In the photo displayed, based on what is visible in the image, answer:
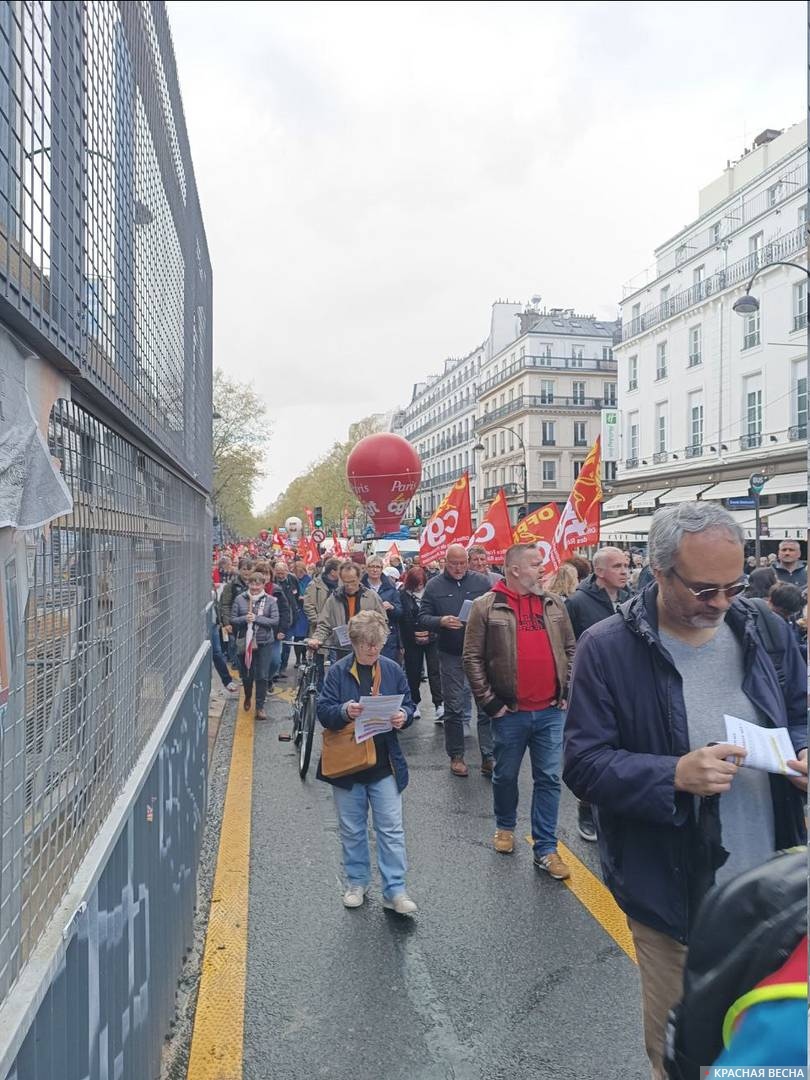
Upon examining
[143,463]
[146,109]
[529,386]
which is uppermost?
[529,386]

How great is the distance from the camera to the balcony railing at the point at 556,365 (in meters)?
64.7

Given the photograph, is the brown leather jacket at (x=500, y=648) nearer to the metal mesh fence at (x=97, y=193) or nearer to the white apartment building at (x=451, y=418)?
the metal mesh fence at (x=97, y=193)

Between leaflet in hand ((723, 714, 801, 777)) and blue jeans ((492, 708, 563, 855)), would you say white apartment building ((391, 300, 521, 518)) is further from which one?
leaflet in hand ((723, 714, 801, 777))

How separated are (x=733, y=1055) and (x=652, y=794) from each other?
114cm

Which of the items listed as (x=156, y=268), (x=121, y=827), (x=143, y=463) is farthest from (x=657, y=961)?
(x=156, y=268)

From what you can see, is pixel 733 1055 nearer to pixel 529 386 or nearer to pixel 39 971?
pixel 39 971

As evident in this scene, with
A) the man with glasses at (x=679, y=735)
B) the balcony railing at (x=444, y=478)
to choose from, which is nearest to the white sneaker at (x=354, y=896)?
the man with glasses at (x=679, y=735)

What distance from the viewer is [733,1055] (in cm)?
114

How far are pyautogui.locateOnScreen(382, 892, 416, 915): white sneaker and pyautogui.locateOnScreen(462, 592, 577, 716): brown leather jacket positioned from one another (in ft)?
4.12

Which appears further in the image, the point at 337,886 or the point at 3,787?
the point at 337,886

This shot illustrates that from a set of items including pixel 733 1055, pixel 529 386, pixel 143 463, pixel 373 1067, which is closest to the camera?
pixel 733 1055

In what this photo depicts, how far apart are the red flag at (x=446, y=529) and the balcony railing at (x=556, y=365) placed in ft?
174

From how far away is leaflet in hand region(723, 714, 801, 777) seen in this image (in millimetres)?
2166

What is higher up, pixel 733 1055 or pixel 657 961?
pixel 733 1055
